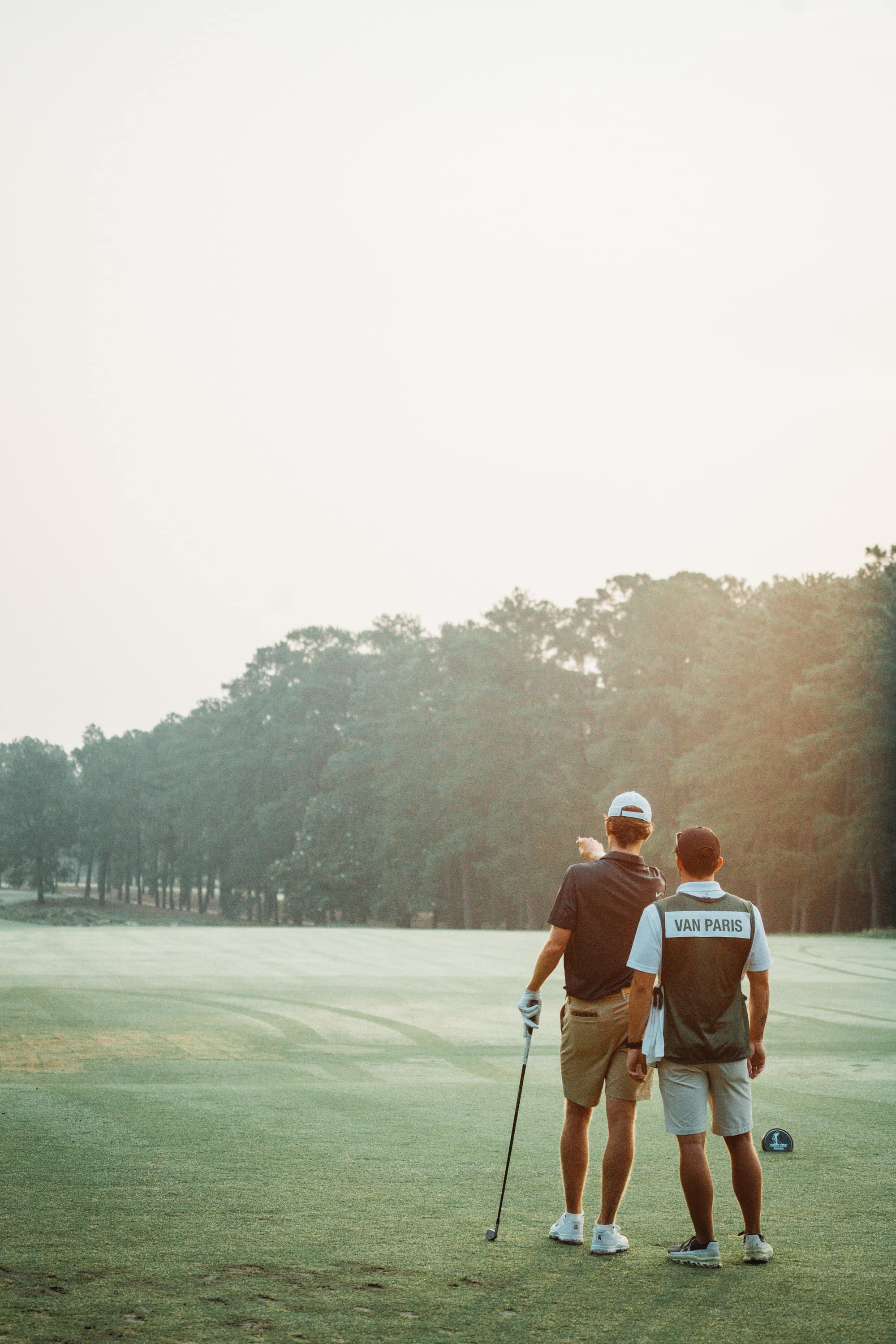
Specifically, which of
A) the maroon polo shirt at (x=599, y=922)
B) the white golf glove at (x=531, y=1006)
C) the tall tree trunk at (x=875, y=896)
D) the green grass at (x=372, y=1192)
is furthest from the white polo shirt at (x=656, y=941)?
the tall tree trunk at (x=875, y=896)

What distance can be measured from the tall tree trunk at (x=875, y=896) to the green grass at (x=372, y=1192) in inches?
1595

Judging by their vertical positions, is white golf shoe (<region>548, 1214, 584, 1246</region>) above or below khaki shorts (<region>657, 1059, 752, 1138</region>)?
below

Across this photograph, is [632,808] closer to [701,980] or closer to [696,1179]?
[701,980]

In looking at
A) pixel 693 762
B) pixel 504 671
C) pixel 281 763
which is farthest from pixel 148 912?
pixel 693 762

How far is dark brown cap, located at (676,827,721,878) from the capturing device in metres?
5.84

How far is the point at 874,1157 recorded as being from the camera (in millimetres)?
8312

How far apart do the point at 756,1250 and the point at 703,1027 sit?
1082 mm

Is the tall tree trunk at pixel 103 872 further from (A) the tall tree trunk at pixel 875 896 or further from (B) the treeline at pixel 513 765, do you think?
(A) the tall tree trunk at pixel 875 896

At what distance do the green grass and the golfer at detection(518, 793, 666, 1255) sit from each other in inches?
11.5

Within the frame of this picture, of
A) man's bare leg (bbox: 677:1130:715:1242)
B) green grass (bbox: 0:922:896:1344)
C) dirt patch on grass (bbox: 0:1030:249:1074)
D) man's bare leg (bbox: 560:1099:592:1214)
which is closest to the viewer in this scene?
green grass (bbox: 0:922:896:1344)

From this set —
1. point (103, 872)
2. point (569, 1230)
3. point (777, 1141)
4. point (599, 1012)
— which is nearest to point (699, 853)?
point (599, 1012)

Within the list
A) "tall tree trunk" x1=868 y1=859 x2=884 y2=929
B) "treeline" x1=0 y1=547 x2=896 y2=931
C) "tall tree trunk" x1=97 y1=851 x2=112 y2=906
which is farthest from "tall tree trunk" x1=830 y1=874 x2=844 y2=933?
"tall tree trunk" x1=97 y1=851 x2=112 y2=906

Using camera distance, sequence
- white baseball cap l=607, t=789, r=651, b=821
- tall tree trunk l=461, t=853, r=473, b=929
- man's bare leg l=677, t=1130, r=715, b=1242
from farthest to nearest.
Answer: tall tree trunk l=461, t=853, r=473, b=929, white baseball cap l=607, t=789, r=651, b=821, man's bare leg l=677, t=1130, r=715, b=1242

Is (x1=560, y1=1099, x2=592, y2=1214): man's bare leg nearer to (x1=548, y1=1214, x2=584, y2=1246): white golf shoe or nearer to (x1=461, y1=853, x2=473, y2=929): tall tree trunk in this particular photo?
(x1=548, y1=1214, x2=584, y2=1246): white golf shoe
